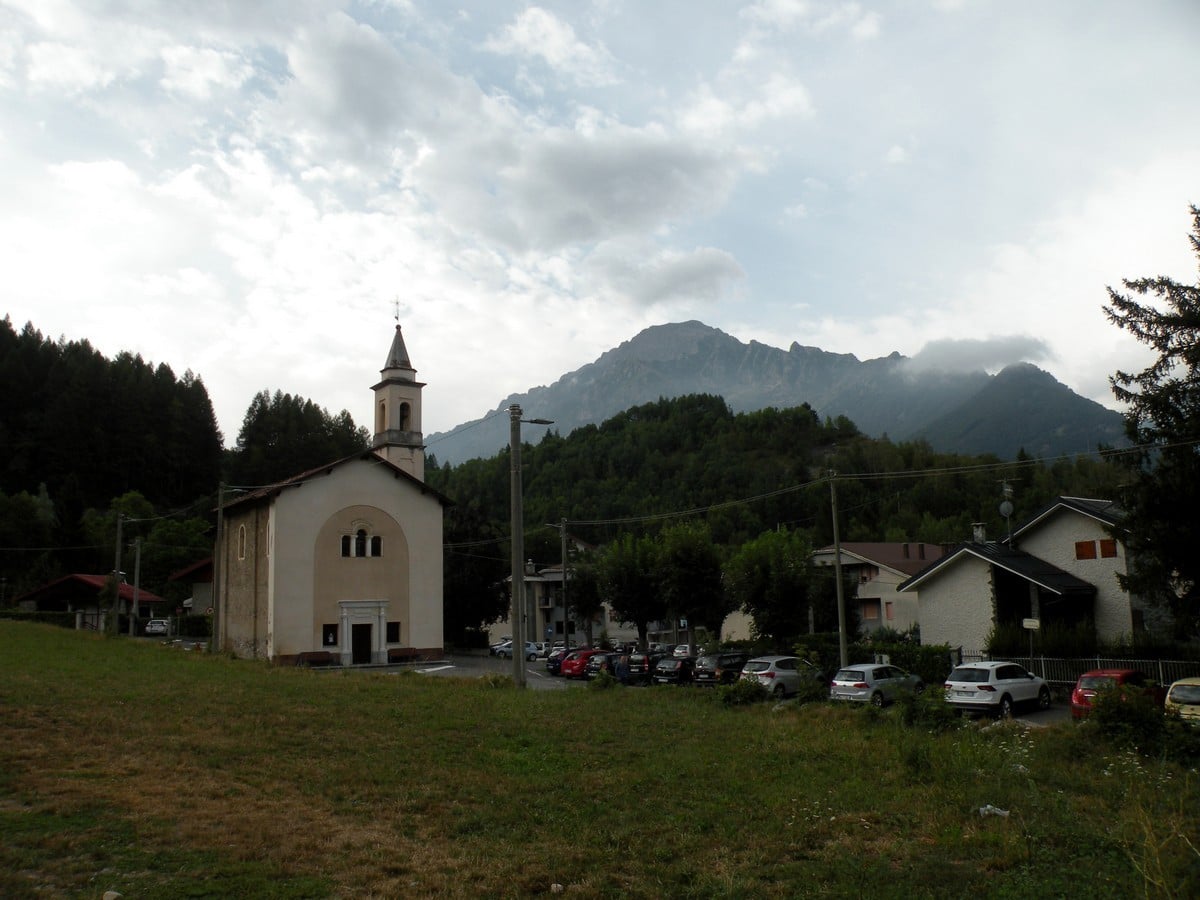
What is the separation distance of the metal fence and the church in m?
27.8

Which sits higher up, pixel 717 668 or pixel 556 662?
pixel 717 668

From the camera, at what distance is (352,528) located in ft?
145

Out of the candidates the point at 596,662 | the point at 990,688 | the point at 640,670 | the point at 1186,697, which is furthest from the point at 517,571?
the point at 1186,697

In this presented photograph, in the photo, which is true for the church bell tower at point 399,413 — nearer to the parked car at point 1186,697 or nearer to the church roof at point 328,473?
the church roof at point 328,473

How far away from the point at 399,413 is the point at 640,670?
2808cm

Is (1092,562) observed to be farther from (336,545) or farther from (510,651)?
(510,651)

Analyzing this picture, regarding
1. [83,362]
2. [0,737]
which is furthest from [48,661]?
[83,362]

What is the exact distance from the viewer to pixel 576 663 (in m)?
38.4

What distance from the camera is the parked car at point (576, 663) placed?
38188mm

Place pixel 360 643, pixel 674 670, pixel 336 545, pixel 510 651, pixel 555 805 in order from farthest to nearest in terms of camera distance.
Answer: pixel 510 651 < pixel 360 643 < pixel 336 545 < pixel 674 670 < pixel 555 805

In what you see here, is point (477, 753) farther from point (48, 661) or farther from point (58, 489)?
point (58, 489)

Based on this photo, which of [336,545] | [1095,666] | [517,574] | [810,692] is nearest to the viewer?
[810,692]

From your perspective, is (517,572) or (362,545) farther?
(362,545)

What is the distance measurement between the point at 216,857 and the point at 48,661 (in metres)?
23.6
